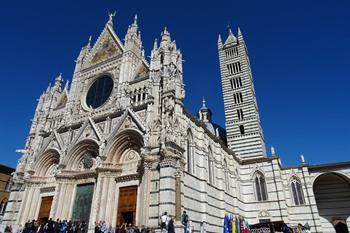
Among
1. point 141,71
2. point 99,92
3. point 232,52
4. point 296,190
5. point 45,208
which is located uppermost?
point 232,52

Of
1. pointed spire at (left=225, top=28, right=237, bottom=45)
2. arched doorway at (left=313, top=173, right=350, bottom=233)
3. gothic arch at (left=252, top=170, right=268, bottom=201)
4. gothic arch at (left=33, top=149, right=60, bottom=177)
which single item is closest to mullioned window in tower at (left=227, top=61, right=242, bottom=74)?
pointed spire at (left=225, top=28, right=237, bottom=45)

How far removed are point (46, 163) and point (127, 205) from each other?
923 cm

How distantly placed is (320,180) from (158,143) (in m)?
20.7

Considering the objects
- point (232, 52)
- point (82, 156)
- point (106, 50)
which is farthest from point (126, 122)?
point (232, 52)

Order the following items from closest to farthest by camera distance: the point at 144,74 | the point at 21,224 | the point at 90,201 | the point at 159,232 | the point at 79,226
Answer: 1. the point at 159,232
2. the point at 79,226
3. the point at 90,201
4. the point at 21,224
5. the point at 144,74

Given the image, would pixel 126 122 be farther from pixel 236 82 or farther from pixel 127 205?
pixel 236 82

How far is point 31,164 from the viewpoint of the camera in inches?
795

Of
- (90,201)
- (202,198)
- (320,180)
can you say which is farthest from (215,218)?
(320,180)

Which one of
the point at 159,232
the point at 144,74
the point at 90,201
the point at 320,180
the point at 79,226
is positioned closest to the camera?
the point at 159,232

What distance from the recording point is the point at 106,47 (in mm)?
23516

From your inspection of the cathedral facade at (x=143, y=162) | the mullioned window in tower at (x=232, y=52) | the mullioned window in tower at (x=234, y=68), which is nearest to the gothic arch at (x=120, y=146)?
the cathedral facade at (x=143, y=162)

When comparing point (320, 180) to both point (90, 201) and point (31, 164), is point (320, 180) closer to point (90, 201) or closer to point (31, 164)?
point (90, 201)

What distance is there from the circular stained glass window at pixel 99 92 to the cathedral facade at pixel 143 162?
0.11 meters

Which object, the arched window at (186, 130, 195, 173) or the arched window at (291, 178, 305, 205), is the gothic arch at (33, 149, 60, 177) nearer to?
the arched window at (186, 130, 195, 173)
